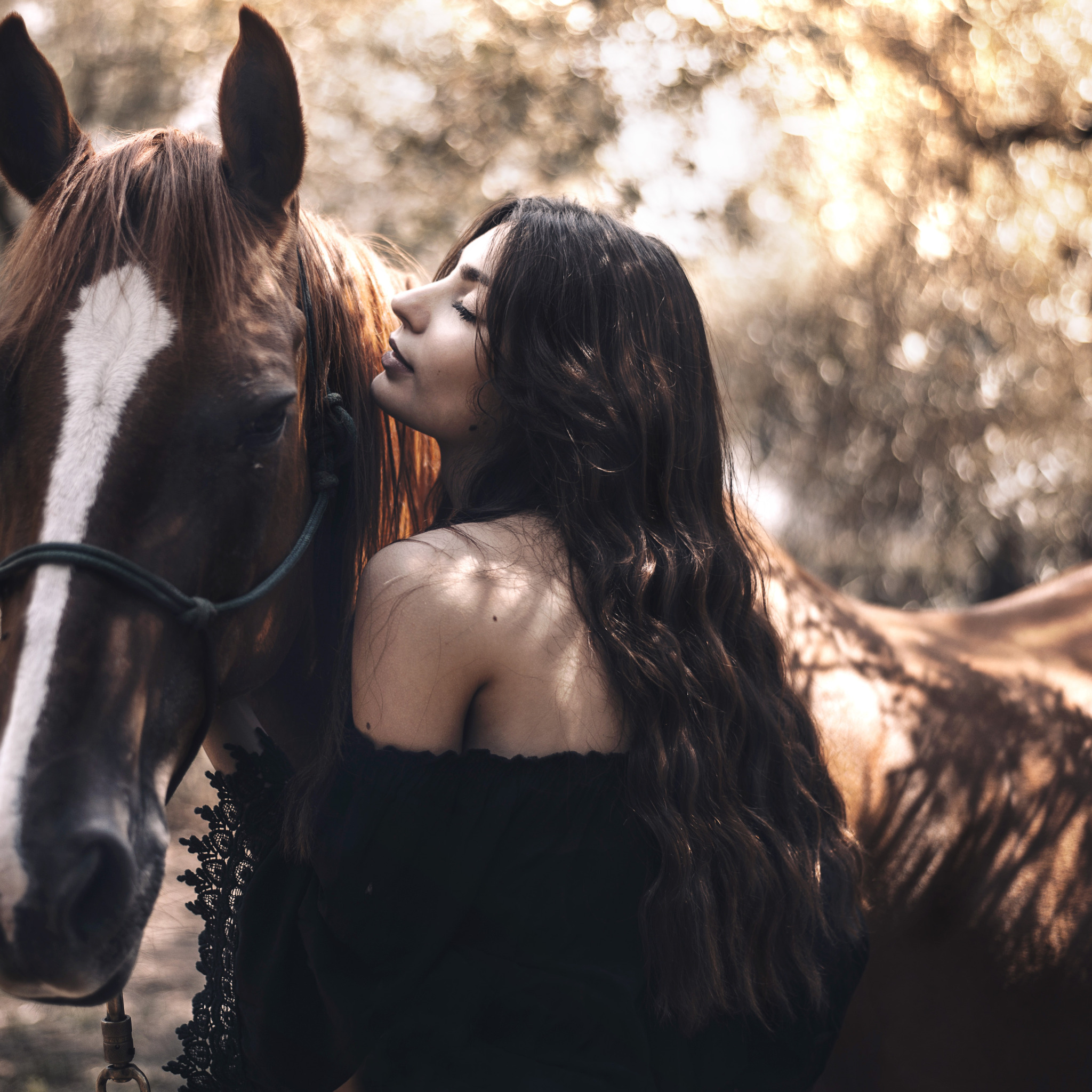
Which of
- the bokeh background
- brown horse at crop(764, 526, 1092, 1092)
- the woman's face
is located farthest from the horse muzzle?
the bokeh background

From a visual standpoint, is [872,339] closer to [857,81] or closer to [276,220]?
[857,81]

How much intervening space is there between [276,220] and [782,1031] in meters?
1.29

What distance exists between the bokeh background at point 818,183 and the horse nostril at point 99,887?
8.41ft

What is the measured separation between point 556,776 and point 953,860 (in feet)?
3.80

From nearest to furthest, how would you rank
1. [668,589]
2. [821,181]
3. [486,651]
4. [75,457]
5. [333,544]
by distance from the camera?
[75,457]
[486,651]
[668,589]
[333,544]
[821,181]

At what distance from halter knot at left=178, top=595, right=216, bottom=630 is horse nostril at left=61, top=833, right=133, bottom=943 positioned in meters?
0.24

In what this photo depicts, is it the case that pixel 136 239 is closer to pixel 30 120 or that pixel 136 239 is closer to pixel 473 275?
pixel 30 120

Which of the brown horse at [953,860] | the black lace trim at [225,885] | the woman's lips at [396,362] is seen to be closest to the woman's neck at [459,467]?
the woman's lips at [396,362]

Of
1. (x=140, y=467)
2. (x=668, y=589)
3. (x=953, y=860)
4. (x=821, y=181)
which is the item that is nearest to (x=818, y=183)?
(x=821, y=181)

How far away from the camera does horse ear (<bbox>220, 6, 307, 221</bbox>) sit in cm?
118

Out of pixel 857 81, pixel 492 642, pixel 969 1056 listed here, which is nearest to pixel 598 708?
pixel 492 642

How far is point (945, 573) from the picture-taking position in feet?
17.7

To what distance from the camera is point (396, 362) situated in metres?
1.31

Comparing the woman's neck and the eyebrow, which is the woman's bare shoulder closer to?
the woman's neck
